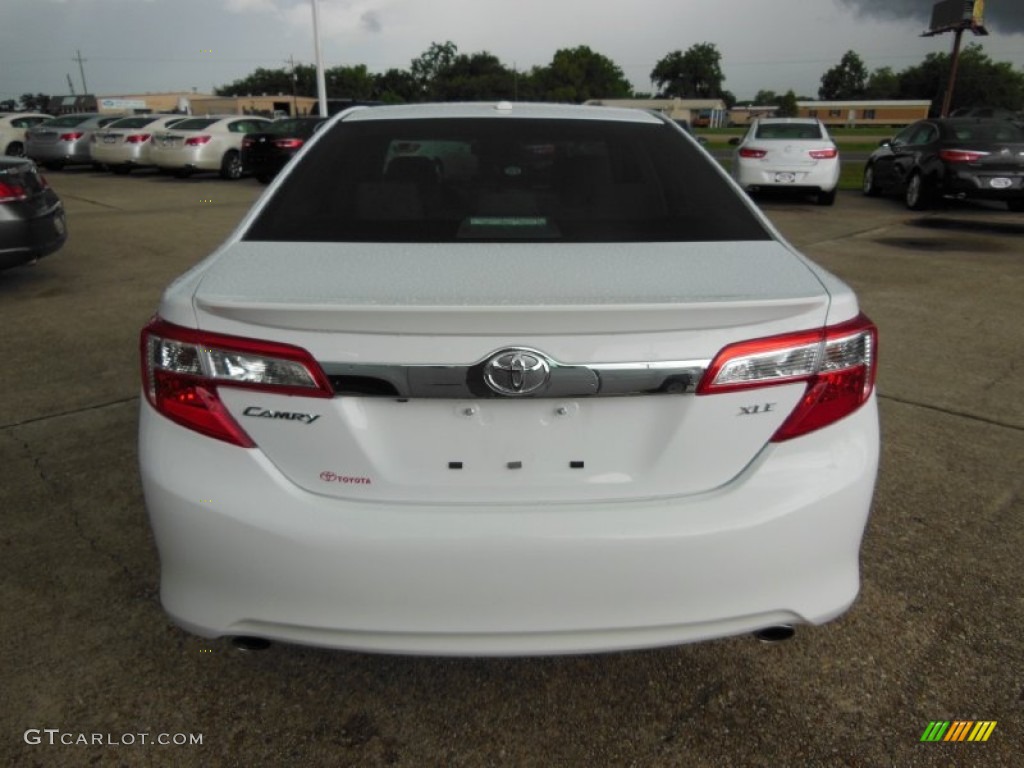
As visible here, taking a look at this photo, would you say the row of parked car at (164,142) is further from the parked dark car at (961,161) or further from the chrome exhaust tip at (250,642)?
the chrome exhaust tip at (250,642)

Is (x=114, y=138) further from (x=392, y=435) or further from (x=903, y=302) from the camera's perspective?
(x=392, y=435)

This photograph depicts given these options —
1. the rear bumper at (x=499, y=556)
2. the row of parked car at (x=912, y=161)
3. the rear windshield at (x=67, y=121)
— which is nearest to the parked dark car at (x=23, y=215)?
the rear bumper at (x=499, y=556)

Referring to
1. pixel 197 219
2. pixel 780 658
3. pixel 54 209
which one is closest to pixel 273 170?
pixel 197 219

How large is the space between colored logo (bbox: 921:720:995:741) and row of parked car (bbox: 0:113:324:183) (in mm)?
16380

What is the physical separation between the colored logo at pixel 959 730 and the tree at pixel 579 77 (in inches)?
5177

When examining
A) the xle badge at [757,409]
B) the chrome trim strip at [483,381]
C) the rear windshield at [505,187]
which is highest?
the rear windshield at [505,187]

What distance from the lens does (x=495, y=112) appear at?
2.96m

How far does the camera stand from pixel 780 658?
2434 mm

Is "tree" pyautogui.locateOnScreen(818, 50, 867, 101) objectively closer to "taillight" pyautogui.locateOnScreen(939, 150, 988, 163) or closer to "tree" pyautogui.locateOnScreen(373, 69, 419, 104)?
"tree" pyautogui.locateOnScreen(373, 69, 419, 104)

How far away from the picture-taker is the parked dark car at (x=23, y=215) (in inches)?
262

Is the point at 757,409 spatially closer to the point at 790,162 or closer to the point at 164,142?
the point at 790,162

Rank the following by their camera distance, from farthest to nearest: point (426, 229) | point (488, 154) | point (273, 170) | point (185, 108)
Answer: point (185, 108) → point (273, 170) → point (488, 154) → point (426, 229)

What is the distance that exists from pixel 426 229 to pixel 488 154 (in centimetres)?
66

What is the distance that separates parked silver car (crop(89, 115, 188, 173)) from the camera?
20.7 m
